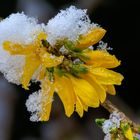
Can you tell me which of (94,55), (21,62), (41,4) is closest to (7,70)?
(21,62)

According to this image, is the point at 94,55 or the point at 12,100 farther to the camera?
the point at 12,100

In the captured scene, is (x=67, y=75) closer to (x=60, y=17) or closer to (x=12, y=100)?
(x=60, y=17)

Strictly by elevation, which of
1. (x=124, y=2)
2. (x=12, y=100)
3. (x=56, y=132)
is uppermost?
(x=124, y=2)

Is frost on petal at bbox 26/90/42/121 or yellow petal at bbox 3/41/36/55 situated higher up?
yellow petal at bbox 3/41/36/55

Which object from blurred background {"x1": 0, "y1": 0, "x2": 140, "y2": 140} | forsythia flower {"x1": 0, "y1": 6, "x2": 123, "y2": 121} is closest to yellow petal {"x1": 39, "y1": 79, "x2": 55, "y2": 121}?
forsythia flower {"x1": 0, "y1": 6, "x2": 123, "y2": 121}

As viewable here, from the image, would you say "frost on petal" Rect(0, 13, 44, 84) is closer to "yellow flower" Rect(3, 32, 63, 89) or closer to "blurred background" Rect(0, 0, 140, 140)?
"yellow flower" Rect(3, 32, 63, 89)

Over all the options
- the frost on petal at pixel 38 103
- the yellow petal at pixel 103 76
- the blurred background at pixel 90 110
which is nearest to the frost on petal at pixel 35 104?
the frost on petal at pixel 38 103

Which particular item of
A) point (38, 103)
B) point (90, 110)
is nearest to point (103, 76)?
point (38, 103)

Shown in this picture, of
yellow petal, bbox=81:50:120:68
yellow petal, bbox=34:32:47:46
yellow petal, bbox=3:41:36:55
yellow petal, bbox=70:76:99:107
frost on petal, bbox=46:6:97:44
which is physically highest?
frost on petal, bbox=46:6:97:44
